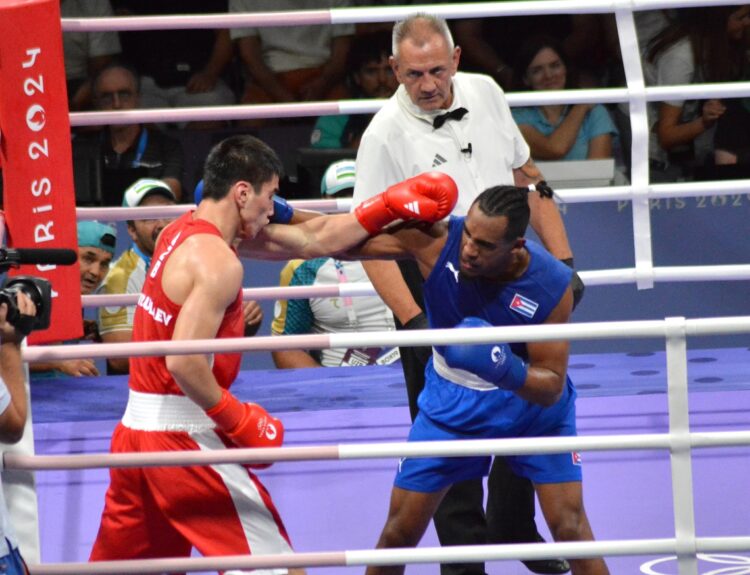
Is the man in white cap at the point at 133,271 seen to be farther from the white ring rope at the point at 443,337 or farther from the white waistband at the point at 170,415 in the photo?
the white ring rope at the point at 443,337

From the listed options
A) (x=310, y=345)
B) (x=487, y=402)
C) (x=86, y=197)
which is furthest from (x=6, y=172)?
(x=86, y=197)

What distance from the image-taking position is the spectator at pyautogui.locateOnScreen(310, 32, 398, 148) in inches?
233

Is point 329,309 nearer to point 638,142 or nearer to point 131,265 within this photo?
point 131,265

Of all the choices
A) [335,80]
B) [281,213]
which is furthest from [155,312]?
[335,80]

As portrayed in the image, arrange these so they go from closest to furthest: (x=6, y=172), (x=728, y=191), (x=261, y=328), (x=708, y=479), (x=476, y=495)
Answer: (x=6, y=172), (x=476, y=495), (x=708, y=479), (x=728, y=191), (x=261, y=328)

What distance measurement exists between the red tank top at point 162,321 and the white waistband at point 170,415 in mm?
19

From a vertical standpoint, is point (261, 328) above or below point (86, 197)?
below

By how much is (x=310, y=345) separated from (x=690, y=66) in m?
3.98

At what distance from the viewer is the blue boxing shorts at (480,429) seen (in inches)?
128

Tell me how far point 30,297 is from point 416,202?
1.01 m

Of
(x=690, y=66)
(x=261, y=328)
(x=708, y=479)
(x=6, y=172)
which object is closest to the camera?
(x=6, y=172)

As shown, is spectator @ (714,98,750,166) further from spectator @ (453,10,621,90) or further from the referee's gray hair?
the referee's gray hair

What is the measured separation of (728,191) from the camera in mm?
Answer: 4316

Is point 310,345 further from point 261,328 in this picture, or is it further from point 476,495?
point 261,328
